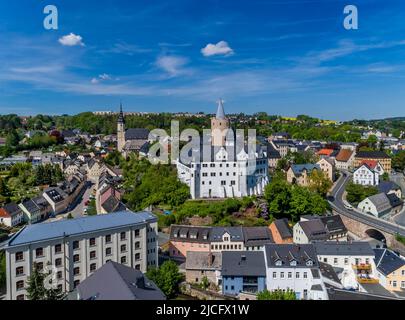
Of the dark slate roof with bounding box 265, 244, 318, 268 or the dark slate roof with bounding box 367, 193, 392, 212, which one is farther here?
the dark slate roof with bounding box 367, 193, 392, 212

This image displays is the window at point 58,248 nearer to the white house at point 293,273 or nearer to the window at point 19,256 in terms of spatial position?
the window at point 19,256

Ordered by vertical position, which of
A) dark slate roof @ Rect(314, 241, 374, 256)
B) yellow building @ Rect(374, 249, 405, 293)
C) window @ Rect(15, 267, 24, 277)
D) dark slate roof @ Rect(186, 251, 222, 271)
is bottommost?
yellow building @ Rect(374, 249, 405, 293)

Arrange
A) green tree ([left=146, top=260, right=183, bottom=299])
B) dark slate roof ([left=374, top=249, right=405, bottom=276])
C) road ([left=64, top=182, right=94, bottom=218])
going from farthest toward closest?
road ([left=64, top=182, right=94, bottom=218]), dark slate roof ([left=374, top=249, right=405, bottom=276]), green tree ([left=146, top=260, right=183, bottom=299])

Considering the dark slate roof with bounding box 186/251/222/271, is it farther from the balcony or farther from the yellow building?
the yellow building

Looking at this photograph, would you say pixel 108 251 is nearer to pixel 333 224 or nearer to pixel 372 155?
pixel 333 224

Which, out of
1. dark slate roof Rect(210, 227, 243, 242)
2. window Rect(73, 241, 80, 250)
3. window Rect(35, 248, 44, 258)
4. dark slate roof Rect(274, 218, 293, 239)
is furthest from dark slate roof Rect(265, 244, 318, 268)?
window Rect(35, 248, 44, 258)

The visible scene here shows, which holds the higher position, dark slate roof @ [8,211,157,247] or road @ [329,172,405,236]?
dark slate roof @ [8,211,157,247]

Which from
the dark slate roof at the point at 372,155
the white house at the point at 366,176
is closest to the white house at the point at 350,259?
the white house at the point at 366,176
